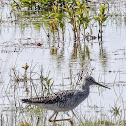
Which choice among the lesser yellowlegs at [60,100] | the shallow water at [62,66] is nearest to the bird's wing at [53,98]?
the lesser yellowlegs at [60,100]

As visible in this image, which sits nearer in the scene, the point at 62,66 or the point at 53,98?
the point at 53,98

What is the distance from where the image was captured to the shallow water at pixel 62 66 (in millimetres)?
6324

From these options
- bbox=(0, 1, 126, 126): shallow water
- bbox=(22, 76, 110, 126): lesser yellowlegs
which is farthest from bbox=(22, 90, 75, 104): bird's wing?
bbox=(0, 1, 126, 126): shallow water

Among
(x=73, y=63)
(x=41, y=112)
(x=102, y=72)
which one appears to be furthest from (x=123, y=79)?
(x=41, y=112)

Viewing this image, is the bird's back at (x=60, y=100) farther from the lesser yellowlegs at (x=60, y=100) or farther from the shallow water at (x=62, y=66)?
the shallow water at (x=62, y=66)

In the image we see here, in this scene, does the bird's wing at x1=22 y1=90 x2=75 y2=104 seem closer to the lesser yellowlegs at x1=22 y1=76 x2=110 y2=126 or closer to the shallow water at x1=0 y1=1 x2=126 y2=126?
the lesser yellowlegs at x1=22 y1=76 x2=110 y2=126

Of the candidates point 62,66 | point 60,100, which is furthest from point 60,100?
point 62,66

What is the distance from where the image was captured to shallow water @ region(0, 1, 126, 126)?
6.32m

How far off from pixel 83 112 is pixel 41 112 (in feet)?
1.79

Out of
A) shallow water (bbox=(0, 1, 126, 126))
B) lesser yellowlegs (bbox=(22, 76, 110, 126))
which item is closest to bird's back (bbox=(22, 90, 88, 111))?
lesser yellowlegs (bbox=(22, 76, 110, 126))

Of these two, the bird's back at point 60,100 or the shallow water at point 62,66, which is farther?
the shallow water at point 62,66

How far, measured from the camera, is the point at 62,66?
8.60 metres

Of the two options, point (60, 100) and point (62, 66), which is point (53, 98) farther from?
point (62, 66)

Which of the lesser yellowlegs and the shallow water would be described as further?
the shallow water
